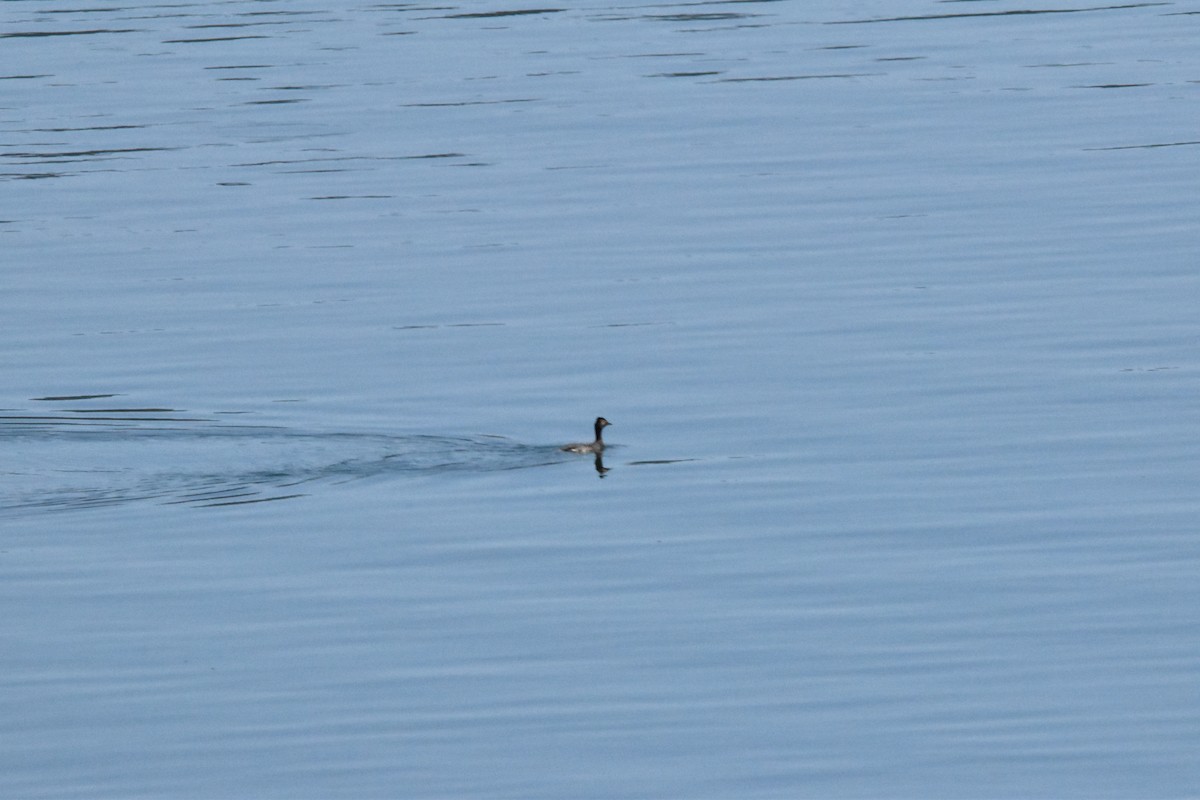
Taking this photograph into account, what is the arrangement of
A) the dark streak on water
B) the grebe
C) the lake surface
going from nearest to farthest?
the lake surface < the dark streak on water < the grebe

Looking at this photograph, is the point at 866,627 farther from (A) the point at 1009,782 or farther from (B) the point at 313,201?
(B) the point at 313,201

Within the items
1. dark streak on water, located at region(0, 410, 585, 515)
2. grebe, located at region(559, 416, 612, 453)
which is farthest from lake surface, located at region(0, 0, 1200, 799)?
grebe, located at region(559, 416, 612, 453)

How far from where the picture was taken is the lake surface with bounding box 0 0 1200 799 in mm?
11969

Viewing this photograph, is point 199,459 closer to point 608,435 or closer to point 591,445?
point 591,445

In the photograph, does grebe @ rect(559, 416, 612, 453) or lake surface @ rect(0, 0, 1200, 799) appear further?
grebe @ rect(559, 416, 612, 453)

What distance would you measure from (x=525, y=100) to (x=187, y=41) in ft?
29.3

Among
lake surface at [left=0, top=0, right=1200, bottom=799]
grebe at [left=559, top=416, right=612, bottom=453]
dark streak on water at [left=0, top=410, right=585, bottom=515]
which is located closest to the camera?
lake surface at [left=0, top=0, right=1200, bottom=799]

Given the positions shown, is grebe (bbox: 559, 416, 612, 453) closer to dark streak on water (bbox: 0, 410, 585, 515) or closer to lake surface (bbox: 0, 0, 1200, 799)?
dark streak on water (bbox: 0, 410, 585, 515)

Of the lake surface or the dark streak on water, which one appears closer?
the lake surface

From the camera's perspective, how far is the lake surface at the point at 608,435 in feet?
39.3

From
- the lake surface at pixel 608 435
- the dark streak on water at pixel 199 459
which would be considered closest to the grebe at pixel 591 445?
the dark streak on water at pixel 199 459

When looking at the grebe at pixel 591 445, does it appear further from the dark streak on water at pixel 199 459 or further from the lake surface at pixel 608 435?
the lake surface at pixel 608 435

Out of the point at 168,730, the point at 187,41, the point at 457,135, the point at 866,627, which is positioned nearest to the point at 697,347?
the point at 866,627

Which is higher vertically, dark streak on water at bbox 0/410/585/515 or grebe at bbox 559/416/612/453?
grebe at bbox 559/416/612/453
